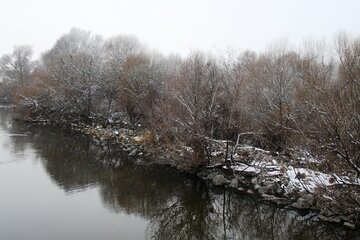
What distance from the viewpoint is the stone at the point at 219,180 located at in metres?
14.9

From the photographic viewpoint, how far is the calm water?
422 inches

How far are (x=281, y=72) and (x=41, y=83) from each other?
25756mm

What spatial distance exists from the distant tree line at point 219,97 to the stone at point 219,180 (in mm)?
1256

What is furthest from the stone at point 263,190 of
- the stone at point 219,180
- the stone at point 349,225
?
the stone at point 349,225

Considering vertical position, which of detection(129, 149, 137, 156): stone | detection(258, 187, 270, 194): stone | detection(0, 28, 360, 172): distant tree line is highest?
detection(0, 28, 360, 172): distant tree line

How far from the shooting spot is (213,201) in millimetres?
13508

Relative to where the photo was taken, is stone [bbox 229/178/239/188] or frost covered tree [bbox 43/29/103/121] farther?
frost covered tree [bbox 43/29/103/121]

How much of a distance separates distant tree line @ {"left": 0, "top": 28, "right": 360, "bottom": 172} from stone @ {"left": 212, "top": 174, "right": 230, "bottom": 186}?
1256 millimetres

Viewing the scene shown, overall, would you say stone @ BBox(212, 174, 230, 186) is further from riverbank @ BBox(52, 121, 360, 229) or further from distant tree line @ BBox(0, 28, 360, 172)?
distant tree line @ BBox(0, 28, 360, 172)

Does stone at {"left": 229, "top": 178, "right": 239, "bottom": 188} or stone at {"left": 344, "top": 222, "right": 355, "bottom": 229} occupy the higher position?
stone at {"left": 229, "top": 178, "right": 239, "bottom": 188}

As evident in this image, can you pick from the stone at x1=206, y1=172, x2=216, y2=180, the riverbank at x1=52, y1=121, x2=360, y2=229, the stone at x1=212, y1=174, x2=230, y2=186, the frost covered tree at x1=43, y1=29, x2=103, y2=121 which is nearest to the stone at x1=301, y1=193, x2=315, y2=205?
the riverbank at x1=52, y1=121, x2=360, y2=229

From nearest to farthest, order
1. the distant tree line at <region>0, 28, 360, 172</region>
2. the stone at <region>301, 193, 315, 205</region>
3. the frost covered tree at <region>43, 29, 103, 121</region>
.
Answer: the distant tree line at <region>0, 28, 360, 172</region>, the stone at <region>301, 193, 315, 205</region>, the frost covered tree at <region>43, 29, 103, 121</region>

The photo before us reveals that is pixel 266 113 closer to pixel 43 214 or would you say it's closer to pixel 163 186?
pixel 163 186

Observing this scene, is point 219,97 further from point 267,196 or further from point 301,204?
point 301,204
